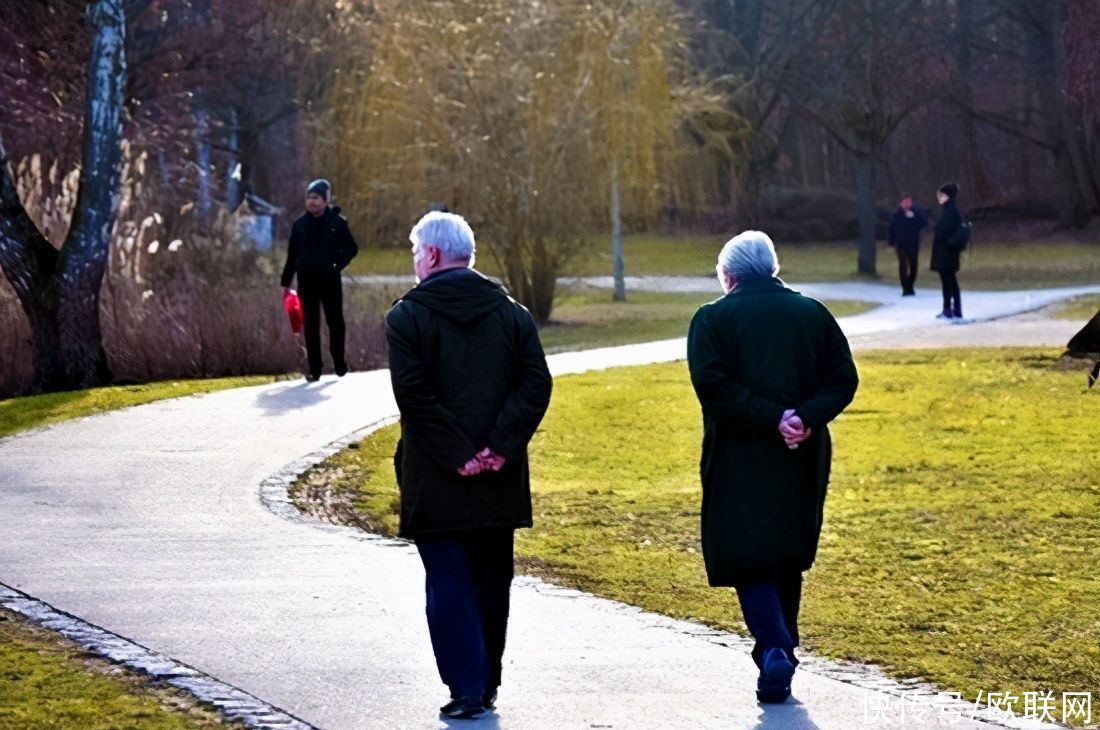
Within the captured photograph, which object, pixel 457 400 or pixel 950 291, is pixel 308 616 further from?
pixel 950 291

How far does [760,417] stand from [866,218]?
40541mm

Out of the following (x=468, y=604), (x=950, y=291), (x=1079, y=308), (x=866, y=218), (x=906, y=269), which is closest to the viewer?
(x=468, y=604)

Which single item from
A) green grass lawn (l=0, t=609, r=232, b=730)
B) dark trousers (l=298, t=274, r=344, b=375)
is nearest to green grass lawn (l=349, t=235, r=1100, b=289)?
dark trousers (l=298, t=274, r=344, b=375)

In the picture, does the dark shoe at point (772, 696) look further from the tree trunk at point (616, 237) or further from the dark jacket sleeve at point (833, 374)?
the tree trunk at point (616, 237)

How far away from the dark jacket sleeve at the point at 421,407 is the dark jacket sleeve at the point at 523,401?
0.33 feet

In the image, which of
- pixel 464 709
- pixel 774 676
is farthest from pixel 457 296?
pixel 774 676

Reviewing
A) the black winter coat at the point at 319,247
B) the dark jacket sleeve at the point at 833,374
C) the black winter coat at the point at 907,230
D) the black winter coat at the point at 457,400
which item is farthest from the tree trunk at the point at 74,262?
the black winter coat at the point at 907,230

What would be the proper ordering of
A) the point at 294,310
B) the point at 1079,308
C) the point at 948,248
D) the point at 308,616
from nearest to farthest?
the point at 308,616 < the point at 294,310 < the point at 948,248 < the point at 1079,308

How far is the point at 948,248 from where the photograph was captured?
28375mm

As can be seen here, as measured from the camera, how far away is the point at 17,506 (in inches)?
463

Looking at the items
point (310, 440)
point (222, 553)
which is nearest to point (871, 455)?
point (310, 440)

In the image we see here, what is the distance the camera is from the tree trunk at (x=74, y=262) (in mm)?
19969

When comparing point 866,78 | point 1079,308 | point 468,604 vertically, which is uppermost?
point 866,78

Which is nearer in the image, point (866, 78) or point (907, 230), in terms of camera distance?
point (907, 230)
